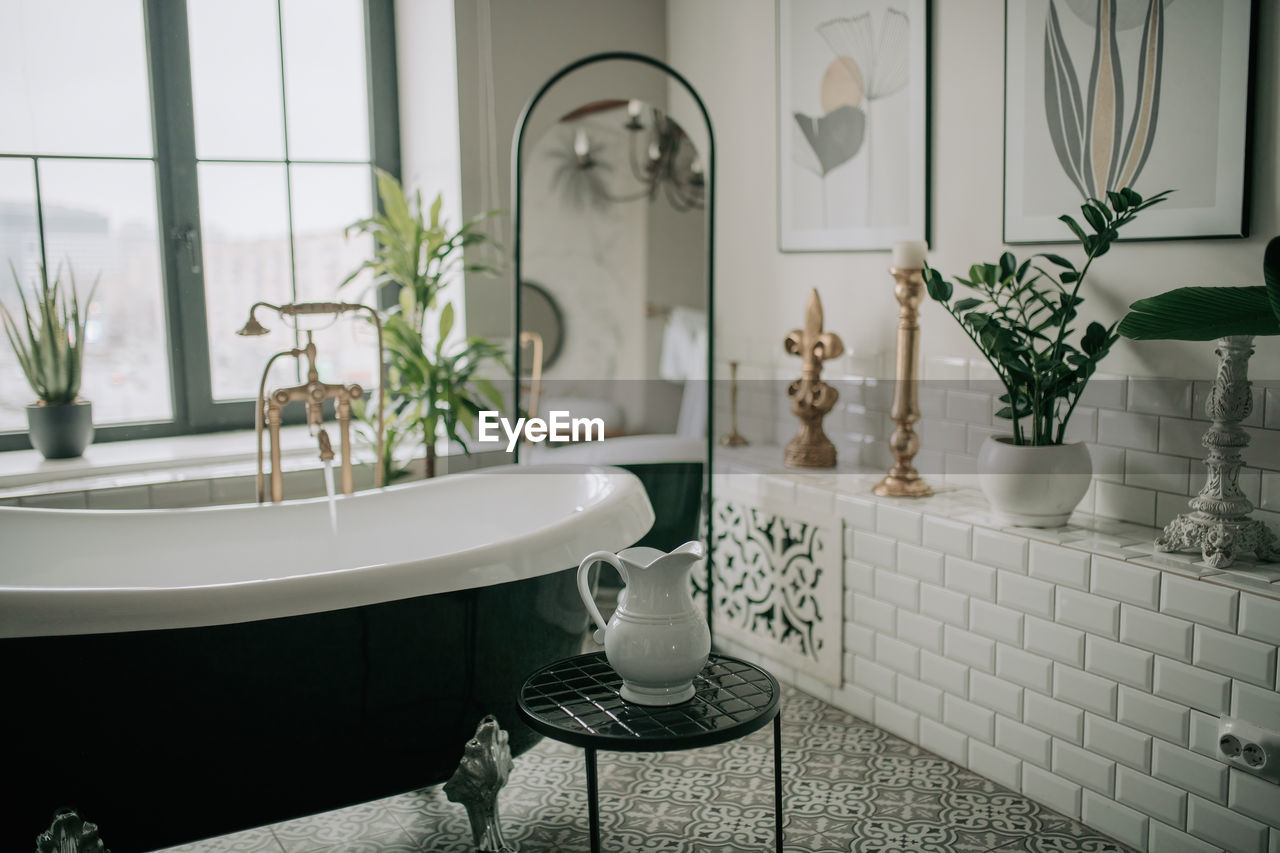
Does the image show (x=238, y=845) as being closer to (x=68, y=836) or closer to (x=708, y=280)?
(x=68, y=836)

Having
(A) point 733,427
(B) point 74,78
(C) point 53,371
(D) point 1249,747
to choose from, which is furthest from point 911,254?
(B) point 74,78

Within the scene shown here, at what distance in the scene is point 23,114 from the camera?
3.49 meters

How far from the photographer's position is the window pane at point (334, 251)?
399 cm

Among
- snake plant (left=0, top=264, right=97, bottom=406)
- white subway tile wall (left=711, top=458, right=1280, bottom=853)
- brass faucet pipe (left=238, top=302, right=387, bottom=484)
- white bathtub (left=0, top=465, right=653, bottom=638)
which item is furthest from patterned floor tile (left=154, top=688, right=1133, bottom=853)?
snake plant (left=0, top=264, right=97, bottom=406)

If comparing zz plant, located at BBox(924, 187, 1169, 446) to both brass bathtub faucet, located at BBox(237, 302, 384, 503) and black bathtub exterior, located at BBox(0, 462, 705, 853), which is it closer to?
black bathtub exterior, located at BBox(0, 462, 705, 853)

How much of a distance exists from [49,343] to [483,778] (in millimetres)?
2080

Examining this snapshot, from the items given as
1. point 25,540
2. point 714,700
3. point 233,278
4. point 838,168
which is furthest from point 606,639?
point 233,278

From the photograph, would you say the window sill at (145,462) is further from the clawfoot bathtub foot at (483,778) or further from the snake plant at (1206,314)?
the snake plant at (1206,314)

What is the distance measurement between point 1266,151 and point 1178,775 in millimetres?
1260

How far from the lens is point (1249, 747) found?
6.70 feet

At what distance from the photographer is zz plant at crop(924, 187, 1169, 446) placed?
2395 millimetres

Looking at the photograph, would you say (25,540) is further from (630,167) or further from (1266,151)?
(1266,151)

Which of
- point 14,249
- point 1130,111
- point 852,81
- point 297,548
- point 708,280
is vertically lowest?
point 297,548

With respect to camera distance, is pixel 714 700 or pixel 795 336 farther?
pixel 795 336
